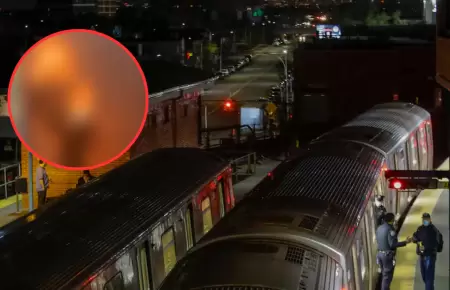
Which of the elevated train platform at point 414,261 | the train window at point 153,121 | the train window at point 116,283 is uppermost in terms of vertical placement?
the train window at point 153,121

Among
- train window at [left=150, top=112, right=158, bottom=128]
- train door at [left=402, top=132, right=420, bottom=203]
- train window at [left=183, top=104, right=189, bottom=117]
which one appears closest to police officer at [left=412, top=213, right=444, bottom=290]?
train door at [left=402, top=132, right=420, bottom=203]

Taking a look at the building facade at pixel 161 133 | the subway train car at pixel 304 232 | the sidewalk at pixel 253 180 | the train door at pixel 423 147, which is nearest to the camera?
the subway train car at pixel 304 232

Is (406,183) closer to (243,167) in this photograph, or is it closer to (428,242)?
(428,242)

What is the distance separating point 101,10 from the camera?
5428 cm

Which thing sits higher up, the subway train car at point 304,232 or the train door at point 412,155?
the subway train car at point 304,232

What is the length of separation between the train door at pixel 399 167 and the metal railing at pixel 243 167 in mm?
9796

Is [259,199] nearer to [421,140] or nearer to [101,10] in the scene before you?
[421,140]

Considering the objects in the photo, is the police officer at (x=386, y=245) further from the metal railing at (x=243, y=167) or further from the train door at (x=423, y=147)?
the metal railing at (x=243, y=167)

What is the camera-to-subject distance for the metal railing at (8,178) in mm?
17067

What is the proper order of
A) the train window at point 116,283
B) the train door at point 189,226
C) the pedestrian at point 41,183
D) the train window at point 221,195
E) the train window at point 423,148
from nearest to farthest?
the train window at point 116,283 → the train door at point 189,226 → the train window at point 221,195 → the pedestrian at point 41,183 → the train window at point 423,148

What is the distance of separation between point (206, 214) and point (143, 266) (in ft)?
10.7

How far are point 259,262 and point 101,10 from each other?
165ft

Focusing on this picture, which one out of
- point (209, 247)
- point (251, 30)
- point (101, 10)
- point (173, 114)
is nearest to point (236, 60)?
point (251, 30)

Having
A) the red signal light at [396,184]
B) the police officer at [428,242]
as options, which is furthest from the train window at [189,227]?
the police officer at [428,242]
